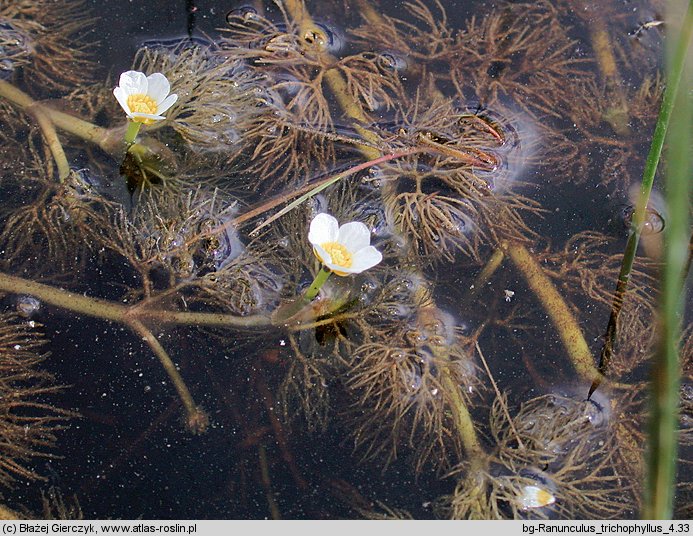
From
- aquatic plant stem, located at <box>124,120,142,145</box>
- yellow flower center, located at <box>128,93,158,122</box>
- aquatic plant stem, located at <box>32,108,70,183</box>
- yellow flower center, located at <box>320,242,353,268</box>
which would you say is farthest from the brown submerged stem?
yellow flower center, located at <box>320,242,353,268</box>

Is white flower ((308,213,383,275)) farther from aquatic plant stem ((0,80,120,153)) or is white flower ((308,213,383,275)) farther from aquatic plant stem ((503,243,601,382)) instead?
aquatic plant stem ((0,80,120,153))

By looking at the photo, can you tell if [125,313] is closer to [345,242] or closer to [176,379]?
[176,379]

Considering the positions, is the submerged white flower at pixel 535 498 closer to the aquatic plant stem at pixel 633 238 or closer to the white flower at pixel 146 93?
the aquatic plant stem at pixel 633 238

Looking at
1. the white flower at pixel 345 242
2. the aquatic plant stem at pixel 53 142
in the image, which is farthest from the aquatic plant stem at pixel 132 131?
the white flower at pixel 345 242

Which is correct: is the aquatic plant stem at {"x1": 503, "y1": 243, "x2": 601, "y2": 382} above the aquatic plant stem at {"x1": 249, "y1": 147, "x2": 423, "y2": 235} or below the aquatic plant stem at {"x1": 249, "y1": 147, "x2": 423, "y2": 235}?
below

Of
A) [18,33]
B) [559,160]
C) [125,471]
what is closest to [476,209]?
[559,160]

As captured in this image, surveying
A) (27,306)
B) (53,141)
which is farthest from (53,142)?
(27,306)
